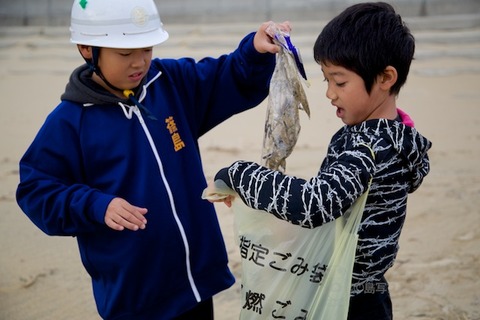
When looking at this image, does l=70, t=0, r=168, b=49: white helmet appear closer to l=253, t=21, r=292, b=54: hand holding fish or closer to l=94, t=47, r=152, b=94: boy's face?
l=94, t=47, r=152, b=94: boy's face

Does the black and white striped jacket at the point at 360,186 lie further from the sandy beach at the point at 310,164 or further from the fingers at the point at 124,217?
the sandy beach at the point at 310,164

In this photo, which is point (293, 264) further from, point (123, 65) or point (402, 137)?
point (123, 65)

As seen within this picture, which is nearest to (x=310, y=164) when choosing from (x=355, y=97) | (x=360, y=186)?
(x=355, y=97)

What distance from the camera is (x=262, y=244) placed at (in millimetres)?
2156

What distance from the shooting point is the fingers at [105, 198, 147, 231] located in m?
2.18

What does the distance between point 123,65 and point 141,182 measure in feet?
1.29

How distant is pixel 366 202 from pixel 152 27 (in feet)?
3.10

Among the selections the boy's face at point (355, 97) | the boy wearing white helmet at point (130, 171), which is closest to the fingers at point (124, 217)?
the boy wearing white helmet at point (130, 171)

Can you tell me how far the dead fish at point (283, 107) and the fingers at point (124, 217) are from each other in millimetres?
441

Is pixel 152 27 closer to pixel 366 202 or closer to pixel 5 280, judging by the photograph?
pixel 366 202

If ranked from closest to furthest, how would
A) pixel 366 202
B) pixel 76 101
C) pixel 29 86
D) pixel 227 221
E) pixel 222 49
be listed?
pixel 366 202 → pixel 76 101 → pixel 227 221 → pixel 29 86 → pixel 222 49

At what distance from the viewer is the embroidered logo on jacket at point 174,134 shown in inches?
97.7


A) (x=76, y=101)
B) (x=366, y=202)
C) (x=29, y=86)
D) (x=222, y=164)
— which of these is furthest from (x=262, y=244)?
(x=29, y=86)

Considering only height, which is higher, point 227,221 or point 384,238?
point 384,238
